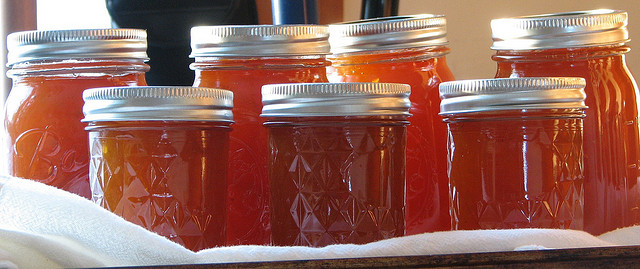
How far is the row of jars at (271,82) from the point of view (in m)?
0.53

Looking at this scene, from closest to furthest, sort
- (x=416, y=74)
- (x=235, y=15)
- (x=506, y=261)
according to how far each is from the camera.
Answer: (x=506, y=261) < (x=416, y=74) < (x=235, y=15)

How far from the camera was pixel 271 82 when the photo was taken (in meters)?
0.54

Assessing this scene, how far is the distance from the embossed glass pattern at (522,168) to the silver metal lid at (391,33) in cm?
8

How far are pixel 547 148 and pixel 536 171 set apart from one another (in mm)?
16

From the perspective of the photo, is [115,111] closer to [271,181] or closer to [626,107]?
[271,181]

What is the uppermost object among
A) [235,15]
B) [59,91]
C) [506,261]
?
[235,15]

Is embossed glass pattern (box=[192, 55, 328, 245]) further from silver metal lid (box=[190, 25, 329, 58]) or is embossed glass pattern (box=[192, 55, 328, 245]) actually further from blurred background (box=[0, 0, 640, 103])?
blurred background (box=[0, 0, 640, 103])

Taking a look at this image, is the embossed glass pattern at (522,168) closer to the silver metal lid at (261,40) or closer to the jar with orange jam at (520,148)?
the jar with orange jam at (520,148)

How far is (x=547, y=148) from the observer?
482mm

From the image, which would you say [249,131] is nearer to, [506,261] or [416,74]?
[416,74]

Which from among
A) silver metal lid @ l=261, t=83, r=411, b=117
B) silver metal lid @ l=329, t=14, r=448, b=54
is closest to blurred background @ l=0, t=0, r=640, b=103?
silver metal lid @ l=329, t=14, r=448, b=54

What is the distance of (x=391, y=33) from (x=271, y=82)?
9 cm

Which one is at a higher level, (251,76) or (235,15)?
(235,15)

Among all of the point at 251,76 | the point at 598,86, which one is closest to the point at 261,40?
the point at 251,76
